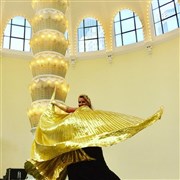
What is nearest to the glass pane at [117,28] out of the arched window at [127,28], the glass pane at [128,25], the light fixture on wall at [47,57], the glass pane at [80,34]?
the arched window at [127,28]

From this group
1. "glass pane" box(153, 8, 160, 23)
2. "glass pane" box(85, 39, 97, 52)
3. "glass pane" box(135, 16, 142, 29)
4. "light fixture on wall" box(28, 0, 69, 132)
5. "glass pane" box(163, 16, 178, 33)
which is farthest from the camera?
"glass pane" box(85, 39, 97, 52)

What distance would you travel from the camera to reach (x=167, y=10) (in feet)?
50.2

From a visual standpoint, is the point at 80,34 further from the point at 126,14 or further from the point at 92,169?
the point at 92,169

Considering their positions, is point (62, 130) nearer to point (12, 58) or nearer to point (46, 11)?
point (46, 11)

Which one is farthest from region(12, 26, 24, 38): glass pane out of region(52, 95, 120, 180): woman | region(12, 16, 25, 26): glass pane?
region(52, 95, 120, 180): woman

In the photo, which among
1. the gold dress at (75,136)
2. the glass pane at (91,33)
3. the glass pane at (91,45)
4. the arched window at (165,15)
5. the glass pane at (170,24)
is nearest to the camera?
the gold dress at (75,136)

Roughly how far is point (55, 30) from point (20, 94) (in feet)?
18.5

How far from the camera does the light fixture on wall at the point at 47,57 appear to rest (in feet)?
29.8

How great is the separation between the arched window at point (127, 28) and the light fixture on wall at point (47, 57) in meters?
6.01

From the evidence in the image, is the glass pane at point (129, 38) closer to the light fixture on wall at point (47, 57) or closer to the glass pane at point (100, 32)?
the glass pane at point (100, 32)

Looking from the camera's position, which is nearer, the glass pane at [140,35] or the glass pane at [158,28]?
the glass pane at [158,28]

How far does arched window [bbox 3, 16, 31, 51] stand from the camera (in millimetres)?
16017

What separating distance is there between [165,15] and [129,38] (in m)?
2.11

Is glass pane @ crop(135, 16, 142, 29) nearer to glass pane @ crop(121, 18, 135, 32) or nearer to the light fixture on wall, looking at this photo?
glass pane @ crop(121, 18, 135, 32)
